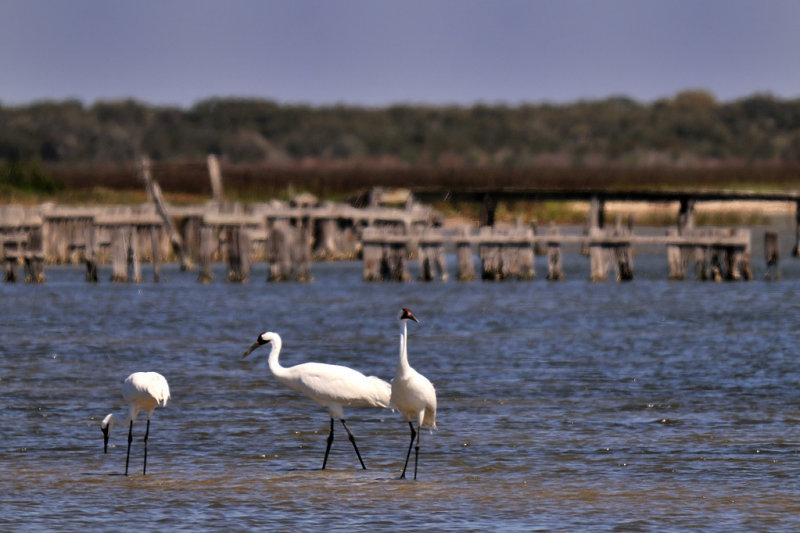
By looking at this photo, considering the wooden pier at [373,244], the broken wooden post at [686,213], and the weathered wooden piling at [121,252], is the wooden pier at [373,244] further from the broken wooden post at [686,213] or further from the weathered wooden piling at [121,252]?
the broken wooden post at [686,213]

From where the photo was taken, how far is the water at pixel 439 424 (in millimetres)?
12570

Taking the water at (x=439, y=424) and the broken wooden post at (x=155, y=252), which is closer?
the water at (x=439, y=424)

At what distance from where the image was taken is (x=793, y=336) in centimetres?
2766

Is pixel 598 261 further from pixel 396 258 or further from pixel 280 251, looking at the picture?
pixel 280 251

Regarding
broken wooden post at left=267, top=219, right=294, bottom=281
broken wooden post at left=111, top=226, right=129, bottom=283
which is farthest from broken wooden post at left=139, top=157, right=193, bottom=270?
broken wooden post at left=267, top=219, right=294, bottom=281

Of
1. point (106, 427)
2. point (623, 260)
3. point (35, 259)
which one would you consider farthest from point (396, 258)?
point (106, 427)

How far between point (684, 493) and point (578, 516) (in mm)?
1292

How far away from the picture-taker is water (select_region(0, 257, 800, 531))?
12.6m

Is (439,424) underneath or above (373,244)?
underneath

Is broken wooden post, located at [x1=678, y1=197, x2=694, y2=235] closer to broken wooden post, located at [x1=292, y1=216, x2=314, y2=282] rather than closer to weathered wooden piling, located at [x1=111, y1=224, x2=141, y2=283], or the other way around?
broken wooden post, located at [x1=292, y1=216, x2=314, y2=282]

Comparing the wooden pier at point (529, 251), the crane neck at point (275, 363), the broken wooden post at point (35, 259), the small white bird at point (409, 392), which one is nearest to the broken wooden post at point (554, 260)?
the wooden pier at point (529, 251)

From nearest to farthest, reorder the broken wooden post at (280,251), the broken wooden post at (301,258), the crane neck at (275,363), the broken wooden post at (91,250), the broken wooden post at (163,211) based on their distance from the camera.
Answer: the crane neck at (275,363) → the broken wooden post at (91,250) → the broken wooden post at (280,251) → the broken wooden post at (301,258) → the broken wooden post at (163,211)

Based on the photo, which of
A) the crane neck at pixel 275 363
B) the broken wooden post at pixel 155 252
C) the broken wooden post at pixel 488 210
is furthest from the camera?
the broken wooden post at pixel 488 210

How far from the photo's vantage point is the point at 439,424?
55.3 feet
